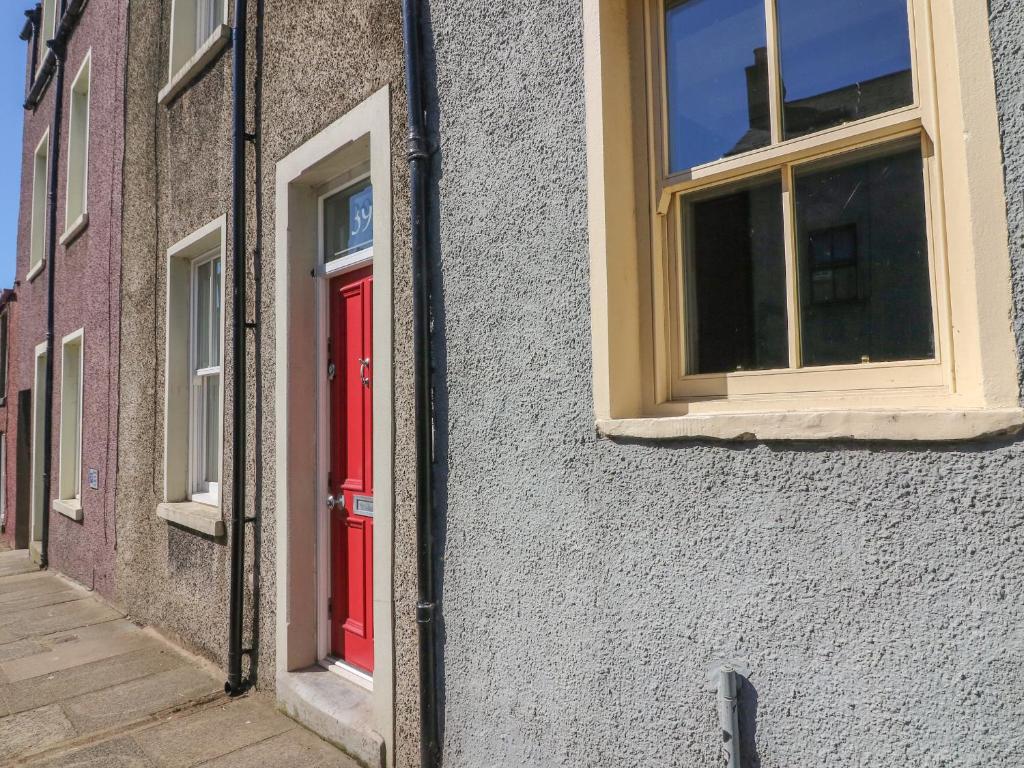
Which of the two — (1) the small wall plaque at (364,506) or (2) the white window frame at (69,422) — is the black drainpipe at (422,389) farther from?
(2) the white window frame at (69,422)

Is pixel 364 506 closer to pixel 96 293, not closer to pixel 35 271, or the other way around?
pixel 96 293

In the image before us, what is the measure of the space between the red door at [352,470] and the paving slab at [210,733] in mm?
528

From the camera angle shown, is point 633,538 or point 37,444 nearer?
point 633,538

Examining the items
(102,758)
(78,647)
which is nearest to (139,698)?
(102,758)

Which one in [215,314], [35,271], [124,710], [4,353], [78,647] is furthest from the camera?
[4,353]

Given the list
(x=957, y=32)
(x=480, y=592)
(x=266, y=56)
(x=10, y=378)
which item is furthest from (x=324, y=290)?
(x=10, y=378)

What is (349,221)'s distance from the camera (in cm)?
450

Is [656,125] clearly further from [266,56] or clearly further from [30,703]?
[30,703]

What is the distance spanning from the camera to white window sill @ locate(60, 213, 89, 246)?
8.48 meters

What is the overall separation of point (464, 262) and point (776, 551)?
1.72m

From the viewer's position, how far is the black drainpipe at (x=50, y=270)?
9.72 meters

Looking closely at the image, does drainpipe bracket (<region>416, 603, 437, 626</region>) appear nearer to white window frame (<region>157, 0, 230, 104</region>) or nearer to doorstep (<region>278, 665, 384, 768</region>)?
doorstep (<region>278, 665, 384, 768</region>)

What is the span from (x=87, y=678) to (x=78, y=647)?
934 mm

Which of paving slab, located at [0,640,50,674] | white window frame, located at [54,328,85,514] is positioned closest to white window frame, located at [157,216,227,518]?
paving slab, located at [0,640,50,674]
